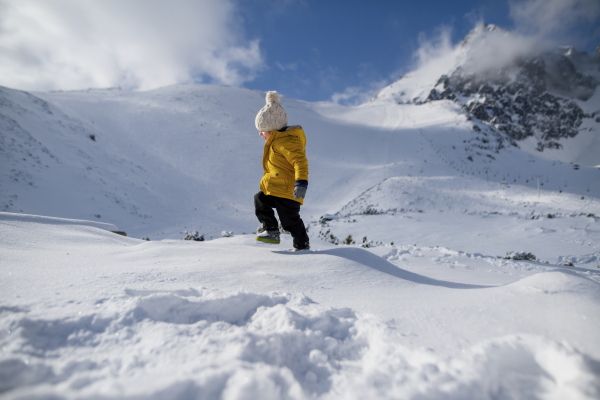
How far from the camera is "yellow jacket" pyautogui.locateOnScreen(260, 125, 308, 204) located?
308 centimetres

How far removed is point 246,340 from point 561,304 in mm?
1449

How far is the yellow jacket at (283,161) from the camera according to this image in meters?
3.08

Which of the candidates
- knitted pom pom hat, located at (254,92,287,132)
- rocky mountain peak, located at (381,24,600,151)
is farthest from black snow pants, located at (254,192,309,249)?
rocky mountain peak, located at (381,24,600,151)

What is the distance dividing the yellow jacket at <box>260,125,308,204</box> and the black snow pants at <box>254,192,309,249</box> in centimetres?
9

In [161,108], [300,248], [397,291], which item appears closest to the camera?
[397,291]

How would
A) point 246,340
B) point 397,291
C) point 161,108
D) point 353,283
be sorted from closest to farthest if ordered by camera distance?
→ point 246,340
point 397,291
point 353,283
point 161,108

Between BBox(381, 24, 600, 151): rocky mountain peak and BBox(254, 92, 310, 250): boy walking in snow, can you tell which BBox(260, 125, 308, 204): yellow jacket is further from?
BBox(381, 24, 600, 151): rocky mountain peak

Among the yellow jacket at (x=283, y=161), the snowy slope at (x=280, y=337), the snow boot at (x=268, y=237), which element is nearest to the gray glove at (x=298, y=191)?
the yellow jacket at (x=283, y=161)

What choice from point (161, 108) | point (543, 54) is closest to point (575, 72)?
point (543, 54)

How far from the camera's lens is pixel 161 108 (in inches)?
932

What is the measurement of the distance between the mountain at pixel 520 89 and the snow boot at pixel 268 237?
7859 centimetres

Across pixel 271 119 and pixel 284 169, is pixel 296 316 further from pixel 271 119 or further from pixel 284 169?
pixel 271 119

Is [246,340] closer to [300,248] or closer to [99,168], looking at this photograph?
[300,248]

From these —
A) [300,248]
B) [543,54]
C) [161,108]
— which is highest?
[543,54]
